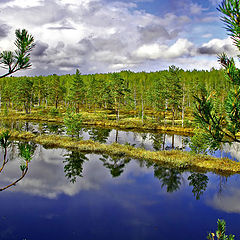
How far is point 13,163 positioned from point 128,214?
54.9 feet

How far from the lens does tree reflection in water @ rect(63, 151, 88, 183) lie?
20959 mm

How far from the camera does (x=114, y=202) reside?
51.3 ft

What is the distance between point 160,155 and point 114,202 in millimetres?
11534

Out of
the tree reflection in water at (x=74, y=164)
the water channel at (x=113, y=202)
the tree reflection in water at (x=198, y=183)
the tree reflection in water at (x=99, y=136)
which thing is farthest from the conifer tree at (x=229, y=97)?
the tree reflection in water at (x=99, y=136)

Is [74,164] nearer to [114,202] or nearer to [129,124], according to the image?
[114,202]

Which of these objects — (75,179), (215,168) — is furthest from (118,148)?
(215,168)

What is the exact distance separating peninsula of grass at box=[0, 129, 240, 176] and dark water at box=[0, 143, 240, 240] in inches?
61.5

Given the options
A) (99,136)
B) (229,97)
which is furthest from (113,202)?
(99,136)

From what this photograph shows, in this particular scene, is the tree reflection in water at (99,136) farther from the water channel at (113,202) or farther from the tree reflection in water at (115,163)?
the water channel at (113,202)

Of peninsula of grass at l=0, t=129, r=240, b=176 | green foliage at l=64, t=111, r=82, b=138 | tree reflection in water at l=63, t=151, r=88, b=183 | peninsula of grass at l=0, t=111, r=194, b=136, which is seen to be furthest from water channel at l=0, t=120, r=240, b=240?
peninsula of grass at l=0, t=111, r=194, b=136

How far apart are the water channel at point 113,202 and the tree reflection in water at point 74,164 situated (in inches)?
4.0

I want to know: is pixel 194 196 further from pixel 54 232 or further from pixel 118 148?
pixel 118 148

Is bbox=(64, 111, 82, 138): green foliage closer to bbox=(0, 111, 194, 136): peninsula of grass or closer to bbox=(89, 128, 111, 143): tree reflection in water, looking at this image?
bbox=(89, 128, 111, 143): tree reflection in water

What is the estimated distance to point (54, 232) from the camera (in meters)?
12.2
